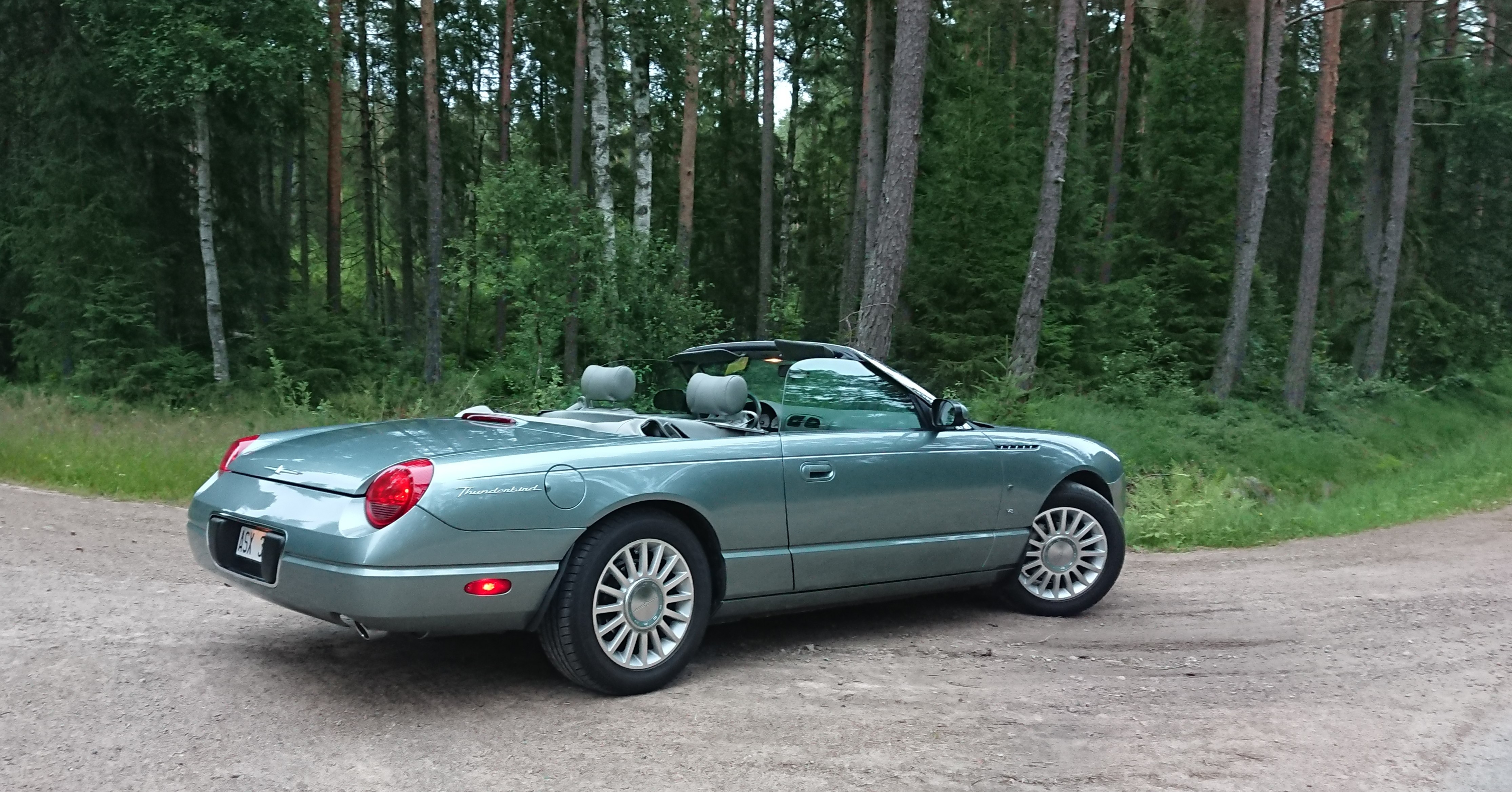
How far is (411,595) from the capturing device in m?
4.05

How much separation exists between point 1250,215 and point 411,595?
21558 mm

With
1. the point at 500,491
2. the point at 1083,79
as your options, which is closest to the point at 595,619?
the point at 500,491

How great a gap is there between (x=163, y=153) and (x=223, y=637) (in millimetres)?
20441

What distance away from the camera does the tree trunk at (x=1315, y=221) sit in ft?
72.0

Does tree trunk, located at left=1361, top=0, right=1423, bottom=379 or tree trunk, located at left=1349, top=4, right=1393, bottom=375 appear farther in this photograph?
tree trunk, located at left=1349, top=4, right=1393, bottom=375

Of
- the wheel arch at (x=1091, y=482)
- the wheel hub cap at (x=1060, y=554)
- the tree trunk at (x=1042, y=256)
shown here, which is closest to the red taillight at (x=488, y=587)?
the wheel hub cap at (x=1060, y=554)

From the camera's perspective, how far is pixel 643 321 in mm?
15383

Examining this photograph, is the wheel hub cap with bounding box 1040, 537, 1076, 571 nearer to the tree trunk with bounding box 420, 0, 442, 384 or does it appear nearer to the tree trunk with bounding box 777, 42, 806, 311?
the tree trunk with bounding box 420, 0, 442, 384

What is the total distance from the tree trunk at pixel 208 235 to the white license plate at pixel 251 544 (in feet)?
58.8

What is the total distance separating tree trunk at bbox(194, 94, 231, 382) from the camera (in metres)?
20.2

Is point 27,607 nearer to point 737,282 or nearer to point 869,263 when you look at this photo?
point 869,263

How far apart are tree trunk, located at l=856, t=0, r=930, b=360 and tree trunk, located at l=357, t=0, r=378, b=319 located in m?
16.8

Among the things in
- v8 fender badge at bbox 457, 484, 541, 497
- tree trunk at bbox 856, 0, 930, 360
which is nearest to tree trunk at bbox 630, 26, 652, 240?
tree trunk at bbox 856, 0, 930, 360

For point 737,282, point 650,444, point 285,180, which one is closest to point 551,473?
point 650,444
